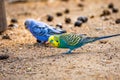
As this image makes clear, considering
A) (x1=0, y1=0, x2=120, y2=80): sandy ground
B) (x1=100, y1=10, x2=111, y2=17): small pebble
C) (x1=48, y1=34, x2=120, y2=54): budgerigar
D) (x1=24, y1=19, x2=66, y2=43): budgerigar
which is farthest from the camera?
(x1=100, y1=10, x2=111, y2=17): small pebble

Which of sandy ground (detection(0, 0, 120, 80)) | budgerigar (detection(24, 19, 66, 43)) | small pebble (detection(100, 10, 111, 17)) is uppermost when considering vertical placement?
budgerigar (detection(24, 19, 66, 43))

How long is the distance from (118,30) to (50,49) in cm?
163

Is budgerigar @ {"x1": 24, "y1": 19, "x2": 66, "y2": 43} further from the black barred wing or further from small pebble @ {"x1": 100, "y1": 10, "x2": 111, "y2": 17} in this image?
small pebble @ {"x1": 100, "y1": 10, "x2": 111, "y2": 17}

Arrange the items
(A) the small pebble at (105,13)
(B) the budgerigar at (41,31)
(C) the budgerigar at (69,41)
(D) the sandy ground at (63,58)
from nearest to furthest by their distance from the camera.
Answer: (D) the sandy ground at (63,58) → (C) the budgerigar at (69,41) → (B) the budgerigar at (41,31) → (A) the small pebble at (105,13)

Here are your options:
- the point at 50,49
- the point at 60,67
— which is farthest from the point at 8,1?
the point at 60,67

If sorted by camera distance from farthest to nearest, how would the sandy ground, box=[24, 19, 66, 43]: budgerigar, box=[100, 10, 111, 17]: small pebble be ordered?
box=[100, 10, 111, 17]: small pebble < box=[24, 19, 66, 43]: budgerigar < the sandy ground

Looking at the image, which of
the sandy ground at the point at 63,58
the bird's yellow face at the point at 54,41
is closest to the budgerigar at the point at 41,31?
the sandy ground at the point at 63,58

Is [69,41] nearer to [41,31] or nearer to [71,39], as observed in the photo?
[71,39]

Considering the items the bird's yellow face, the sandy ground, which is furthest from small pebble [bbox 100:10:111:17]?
the bird's yellow face

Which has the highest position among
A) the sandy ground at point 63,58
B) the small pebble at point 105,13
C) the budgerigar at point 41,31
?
the budgerigar at point 41,31

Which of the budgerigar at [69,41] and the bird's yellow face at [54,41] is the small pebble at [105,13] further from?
the bird's yellow face at [54,41]

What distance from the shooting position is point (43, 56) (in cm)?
629

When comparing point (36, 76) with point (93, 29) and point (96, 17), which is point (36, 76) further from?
point (96, 17)

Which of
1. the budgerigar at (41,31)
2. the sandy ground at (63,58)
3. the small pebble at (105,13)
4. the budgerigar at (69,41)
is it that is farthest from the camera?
the small pebble at (105,13)
